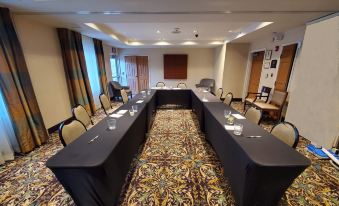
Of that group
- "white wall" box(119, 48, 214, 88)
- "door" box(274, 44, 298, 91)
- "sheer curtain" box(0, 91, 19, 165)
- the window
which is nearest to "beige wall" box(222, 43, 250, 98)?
"white wall" box(119, 48, 214, 88)

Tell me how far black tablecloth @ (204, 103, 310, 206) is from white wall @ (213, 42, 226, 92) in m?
5.08

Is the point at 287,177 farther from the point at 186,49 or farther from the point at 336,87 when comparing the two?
the point at 186,49

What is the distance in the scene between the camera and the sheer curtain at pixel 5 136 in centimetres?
226

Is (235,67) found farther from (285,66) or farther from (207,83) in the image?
(285,66)

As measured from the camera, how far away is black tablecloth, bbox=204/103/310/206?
1160 millimetres

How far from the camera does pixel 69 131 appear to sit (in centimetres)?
175

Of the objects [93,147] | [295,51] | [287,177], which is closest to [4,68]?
[93,147]

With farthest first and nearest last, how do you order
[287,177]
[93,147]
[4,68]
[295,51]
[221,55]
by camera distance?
1. [221,55]
2. [295,51]
3. [4,68]
4. [93,147]
5. [287,177]

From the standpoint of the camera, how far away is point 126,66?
788 cm

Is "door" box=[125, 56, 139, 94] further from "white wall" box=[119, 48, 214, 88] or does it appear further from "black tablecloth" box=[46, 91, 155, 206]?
"black tablecloth" box=[46, 91, 155, 206]

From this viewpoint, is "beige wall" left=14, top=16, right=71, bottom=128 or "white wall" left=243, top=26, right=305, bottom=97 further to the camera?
"white wall" left=243, top=26, right=305, bottom=97

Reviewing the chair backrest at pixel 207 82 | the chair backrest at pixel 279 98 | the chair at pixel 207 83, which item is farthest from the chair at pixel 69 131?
the chair backrest at pixel 207 82

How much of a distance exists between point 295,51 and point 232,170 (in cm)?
369

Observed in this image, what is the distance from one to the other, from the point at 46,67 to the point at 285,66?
230 inches
